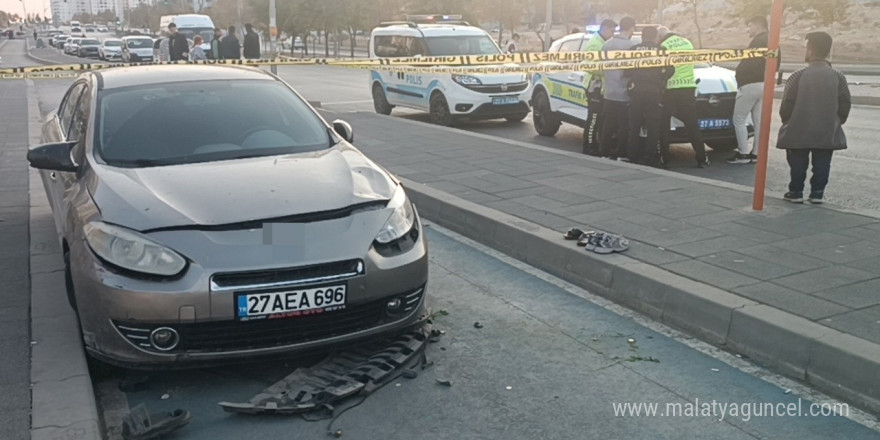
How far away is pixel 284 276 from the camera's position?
3842 millimetres

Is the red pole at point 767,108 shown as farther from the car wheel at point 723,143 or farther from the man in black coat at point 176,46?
the man in black coat at point 176,46

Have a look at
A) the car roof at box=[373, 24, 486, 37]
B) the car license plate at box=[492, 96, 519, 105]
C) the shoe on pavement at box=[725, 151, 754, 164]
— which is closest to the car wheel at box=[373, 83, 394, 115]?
the car roof at box=[373, 24, 486, 37]

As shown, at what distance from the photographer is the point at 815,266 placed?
5348 mm

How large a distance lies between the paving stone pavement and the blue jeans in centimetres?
21

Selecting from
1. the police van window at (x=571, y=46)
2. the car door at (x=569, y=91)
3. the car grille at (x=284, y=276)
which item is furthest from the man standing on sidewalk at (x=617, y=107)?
the car grille at (x=284, y=276)

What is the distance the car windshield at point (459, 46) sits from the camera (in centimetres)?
1653

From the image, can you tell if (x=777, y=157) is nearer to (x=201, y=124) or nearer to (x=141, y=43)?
(x=201, y=124)

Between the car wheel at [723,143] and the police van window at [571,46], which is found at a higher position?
the police van window at [571,46]

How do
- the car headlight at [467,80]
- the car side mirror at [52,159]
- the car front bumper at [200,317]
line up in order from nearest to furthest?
1. the car front bumper at [200,317]
2. the car side mirror at [52,159]
3. the car headlight at [467,80]

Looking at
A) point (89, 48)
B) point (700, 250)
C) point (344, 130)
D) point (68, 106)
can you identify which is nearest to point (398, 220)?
point (344, 130)

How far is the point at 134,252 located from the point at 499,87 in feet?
39.3

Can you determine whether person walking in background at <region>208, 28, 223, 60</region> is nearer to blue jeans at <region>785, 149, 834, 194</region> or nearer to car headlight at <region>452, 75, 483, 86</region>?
car headlight at <region>452, 75, 483, 86</region>

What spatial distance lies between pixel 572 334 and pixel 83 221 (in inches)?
108

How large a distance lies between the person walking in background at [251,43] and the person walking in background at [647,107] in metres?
13.1
